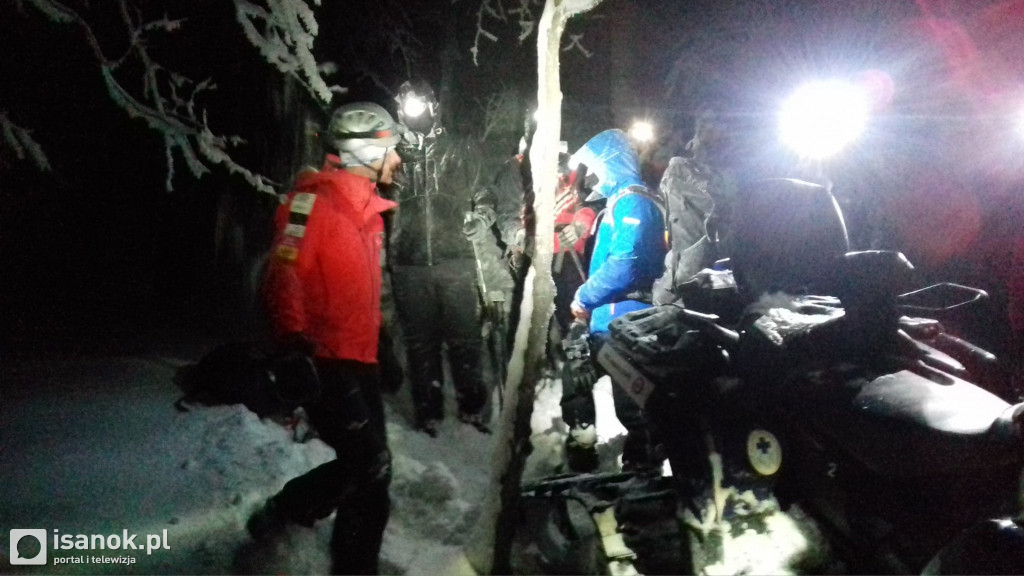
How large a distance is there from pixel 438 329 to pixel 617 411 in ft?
7.57

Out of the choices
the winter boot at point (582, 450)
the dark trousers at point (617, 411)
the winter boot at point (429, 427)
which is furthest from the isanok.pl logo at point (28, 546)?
the winter boot at point (582, 450)

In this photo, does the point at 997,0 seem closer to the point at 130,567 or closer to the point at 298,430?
the point at 298,430

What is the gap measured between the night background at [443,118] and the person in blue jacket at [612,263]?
3.46 ft

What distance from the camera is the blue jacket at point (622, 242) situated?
15.4 feet

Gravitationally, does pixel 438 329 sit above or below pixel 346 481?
above

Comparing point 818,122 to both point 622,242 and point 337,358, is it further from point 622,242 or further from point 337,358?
point 337,358

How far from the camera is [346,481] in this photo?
309 cm

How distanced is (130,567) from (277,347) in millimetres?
1202

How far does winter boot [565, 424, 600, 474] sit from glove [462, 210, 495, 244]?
2.28 metres

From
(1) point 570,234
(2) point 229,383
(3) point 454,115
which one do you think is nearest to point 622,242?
(1) point 570,234

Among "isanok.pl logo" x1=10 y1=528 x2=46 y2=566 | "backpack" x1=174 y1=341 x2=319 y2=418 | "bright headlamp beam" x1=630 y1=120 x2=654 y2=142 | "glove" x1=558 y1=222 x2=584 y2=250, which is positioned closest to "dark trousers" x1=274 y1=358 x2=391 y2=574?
"backpack" x1=174 y1=341 x2=319 y2=418

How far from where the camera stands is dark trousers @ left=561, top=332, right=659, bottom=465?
13.4 feet

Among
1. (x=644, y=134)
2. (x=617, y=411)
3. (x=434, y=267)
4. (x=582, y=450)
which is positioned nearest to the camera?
(x=617, y=411)

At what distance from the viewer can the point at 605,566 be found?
3.13m
